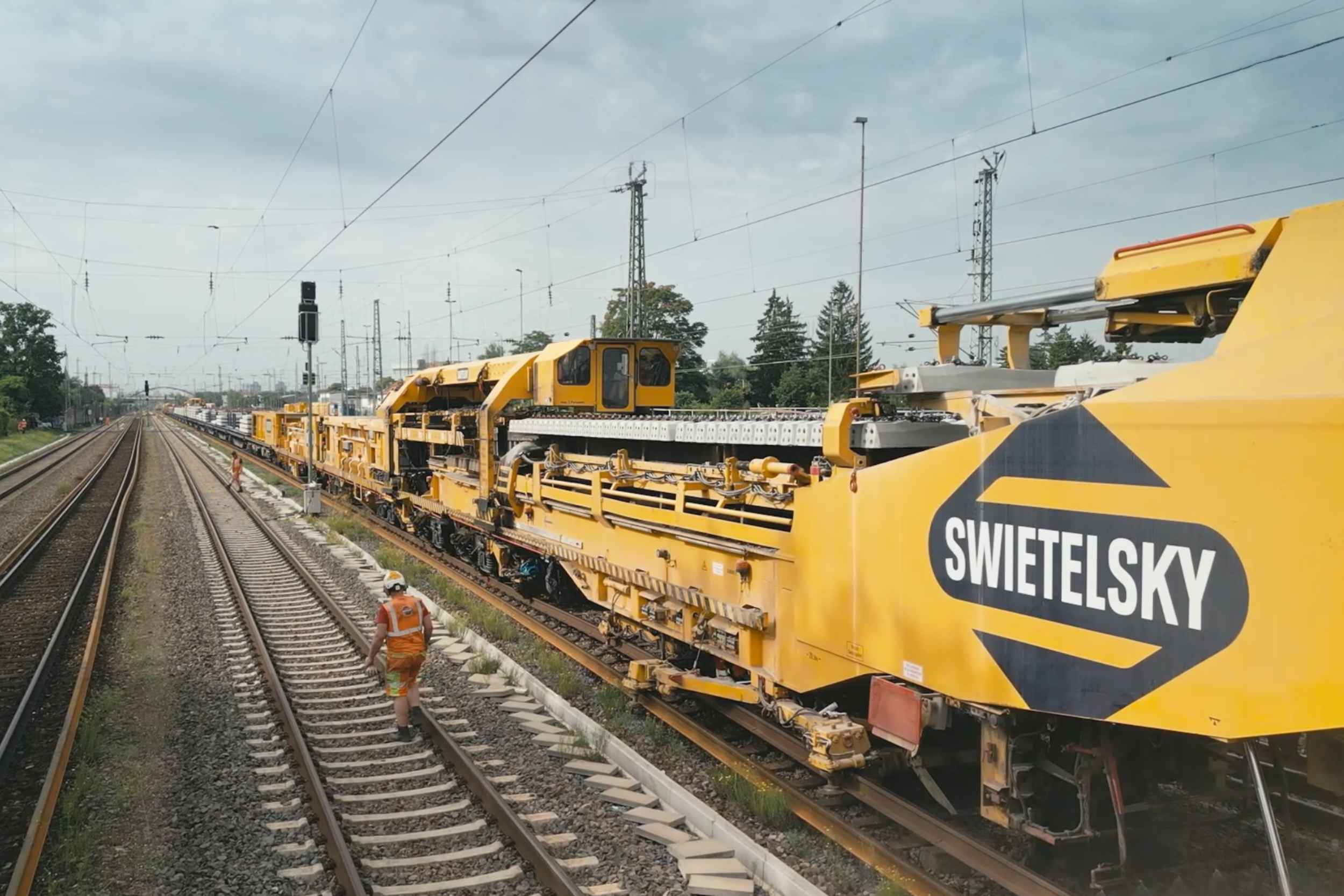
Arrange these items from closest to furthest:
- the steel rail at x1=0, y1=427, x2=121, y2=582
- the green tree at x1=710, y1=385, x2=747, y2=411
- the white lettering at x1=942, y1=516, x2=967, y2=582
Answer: the white lettering at x1=942, y1=516, x2=967, y2=582
the steel rail at x1=0, y1=427, x2=121, y2=582
the green tree at x1=710, y1=385, x2=747, y2=411

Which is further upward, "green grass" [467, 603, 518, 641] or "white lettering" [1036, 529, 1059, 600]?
"white lettering" [1036, 529, 1059, 600]

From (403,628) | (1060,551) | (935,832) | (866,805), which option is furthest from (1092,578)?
(403,628)

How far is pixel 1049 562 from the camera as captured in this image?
12.4ft

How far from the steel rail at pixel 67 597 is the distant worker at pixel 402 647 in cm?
275

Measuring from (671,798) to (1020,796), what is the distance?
241 centimetres

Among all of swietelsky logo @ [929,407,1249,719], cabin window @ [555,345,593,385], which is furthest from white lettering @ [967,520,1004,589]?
cabin window @ [555,345,593,385]

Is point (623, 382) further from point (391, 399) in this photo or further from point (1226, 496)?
point (1226, 496)

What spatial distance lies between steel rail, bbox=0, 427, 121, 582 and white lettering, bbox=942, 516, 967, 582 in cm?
1452

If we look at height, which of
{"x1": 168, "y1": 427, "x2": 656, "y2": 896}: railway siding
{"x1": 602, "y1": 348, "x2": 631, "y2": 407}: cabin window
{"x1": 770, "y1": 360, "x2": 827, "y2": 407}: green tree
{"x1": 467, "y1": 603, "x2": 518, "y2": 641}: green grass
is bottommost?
{"x1": 168, "y1": 427, "x2": 656, "y2": 896}: railway siding

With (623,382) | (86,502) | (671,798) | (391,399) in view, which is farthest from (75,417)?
(671,798)

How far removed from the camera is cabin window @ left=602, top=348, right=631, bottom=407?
471 inches

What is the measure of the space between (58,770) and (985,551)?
649cm

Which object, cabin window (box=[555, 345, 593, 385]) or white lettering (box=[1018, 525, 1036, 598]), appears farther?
cabin window (box=[555, 345, 593, 385])

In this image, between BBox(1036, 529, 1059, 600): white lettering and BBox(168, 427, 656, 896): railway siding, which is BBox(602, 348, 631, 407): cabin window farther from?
BBox(1036, 529, 1059, 600): white lettering
